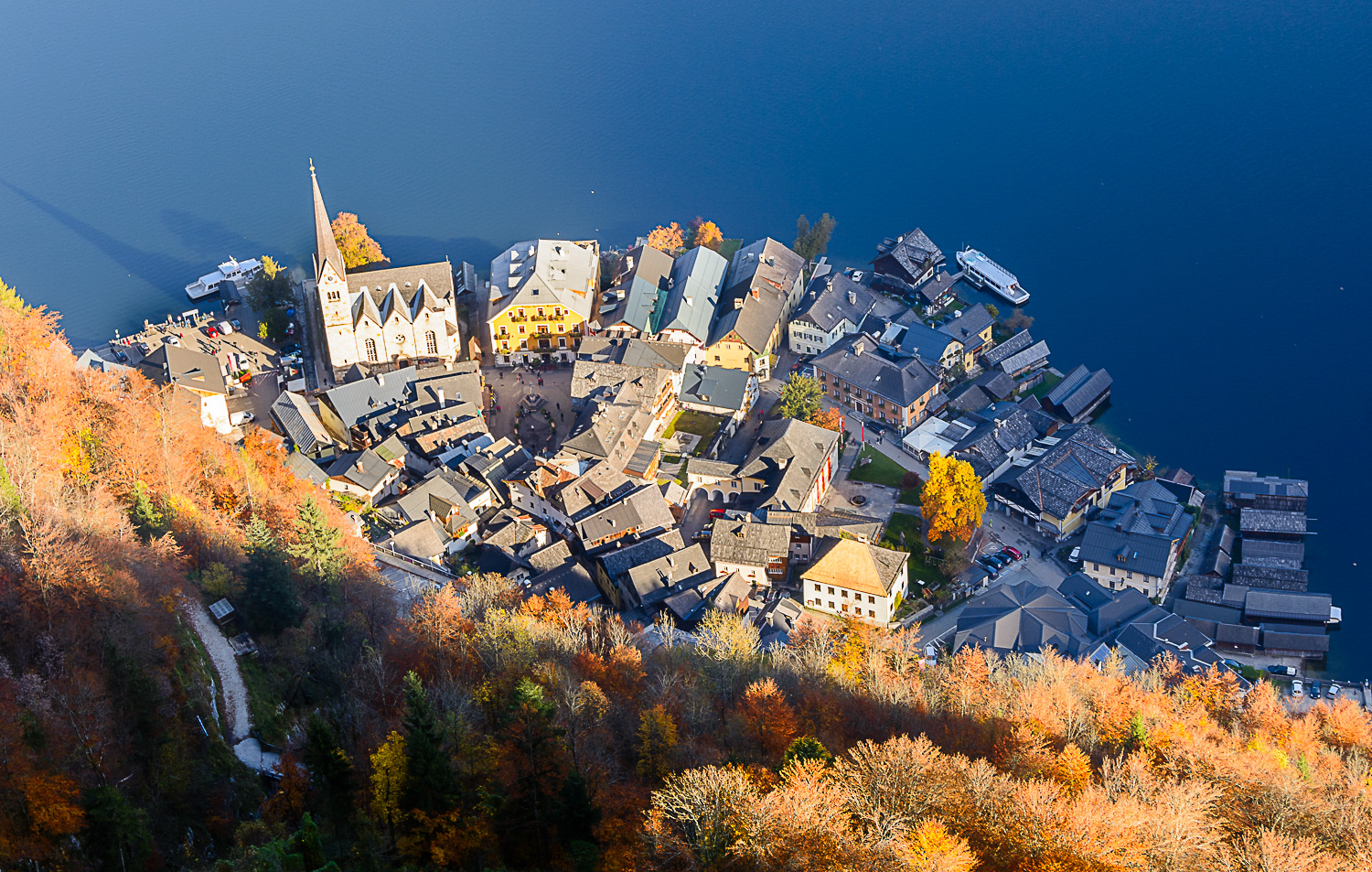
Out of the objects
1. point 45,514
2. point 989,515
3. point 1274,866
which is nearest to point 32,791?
point 45,514

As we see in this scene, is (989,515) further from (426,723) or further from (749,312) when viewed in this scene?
(426,723)

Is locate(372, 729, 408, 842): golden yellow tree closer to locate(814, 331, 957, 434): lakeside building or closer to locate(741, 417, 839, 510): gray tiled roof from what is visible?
locate(741, 417, 839, 510): gray tiled roof

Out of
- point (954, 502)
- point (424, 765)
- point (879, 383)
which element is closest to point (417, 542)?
point (424, 765)

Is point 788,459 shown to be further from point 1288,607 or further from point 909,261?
point 909,261

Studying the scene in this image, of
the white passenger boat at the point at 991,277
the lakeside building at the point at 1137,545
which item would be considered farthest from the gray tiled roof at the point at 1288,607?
the white passenger boat at the point at 991,277

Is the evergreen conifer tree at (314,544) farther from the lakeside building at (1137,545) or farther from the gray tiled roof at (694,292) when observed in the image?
the lakeside building at (1137,545)

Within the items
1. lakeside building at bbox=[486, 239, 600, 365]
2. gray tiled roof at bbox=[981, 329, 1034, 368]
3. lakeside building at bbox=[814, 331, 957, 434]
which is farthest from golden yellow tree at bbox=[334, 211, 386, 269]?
gray tiled roof at bbox=[981, 329, 1034, 368]

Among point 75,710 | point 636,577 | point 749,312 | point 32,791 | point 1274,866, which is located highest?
point 749,312
